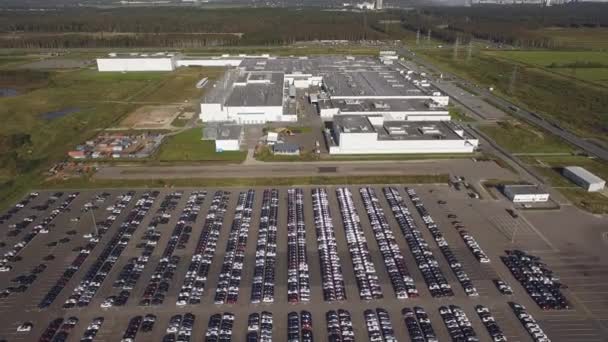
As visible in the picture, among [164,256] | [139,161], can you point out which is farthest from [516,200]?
[139,161]

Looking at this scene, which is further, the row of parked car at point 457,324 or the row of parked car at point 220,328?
the row of parked car at point 457,324

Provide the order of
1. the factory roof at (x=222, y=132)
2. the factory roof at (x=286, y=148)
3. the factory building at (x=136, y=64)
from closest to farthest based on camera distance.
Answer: the factory roof at (x=286, y=148) → the factory roof at (x=222, y=132) → the factory building at (x=136, y=64)

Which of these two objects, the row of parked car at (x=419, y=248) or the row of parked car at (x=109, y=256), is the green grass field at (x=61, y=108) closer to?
the row of parked car at (x=109, y=256)

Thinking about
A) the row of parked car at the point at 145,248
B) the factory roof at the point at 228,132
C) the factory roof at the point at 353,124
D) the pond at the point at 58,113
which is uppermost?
the factory roof at the point at 353,124

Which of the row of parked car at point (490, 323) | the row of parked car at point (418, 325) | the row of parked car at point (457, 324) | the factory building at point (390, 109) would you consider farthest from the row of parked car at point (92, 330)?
the factory building at point (390, 109)

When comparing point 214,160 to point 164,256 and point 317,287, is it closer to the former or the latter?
point 164,256

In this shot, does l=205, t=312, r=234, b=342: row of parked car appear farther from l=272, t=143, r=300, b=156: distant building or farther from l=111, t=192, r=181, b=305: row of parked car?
l=272, t=143, r=300, b=156: distant building
